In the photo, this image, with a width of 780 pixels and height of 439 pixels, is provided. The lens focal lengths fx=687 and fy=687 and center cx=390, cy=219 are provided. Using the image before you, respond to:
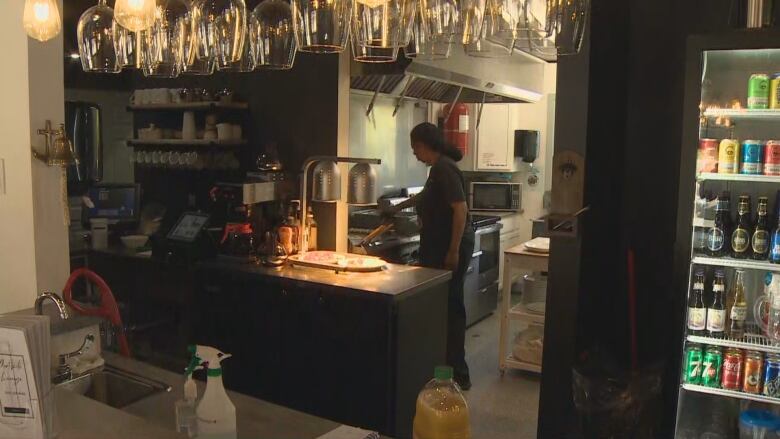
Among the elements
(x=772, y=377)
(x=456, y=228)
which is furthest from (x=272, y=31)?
(x=456, y=228)

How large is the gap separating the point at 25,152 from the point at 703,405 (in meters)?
3.16

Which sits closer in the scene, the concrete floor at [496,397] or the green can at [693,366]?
the green can at [693,366]

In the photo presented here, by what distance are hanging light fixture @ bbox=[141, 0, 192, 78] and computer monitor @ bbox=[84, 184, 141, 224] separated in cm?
307

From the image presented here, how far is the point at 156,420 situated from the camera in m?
1.80

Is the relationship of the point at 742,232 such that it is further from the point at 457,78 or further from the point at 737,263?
the point at 457,78

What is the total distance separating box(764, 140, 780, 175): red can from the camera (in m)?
2.79

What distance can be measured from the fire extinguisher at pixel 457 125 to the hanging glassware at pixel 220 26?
4.89 metres

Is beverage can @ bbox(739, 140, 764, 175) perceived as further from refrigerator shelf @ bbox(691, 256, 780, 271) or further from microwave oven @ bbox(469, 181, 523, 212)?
microwave oven @ bbox(469, 181, 523, 212)

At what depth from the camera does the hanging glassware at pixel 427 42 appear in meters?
1.69

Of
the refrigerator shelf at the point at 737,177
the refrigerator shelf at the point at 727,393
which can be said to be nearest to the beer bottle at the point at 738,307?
the refrigerator shelf at the point at 727,393

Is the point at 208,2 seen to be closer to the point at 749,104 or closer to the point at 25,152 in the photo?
the point at 25,152

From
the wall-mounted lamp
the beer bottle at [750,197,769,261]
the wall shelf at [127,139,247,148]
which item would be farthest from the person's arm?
the beer bottle at [750,197,769,261]

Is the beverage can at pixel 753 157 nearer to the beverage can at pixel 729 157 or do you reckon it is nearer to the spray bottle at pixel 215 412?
the beverage can at pixel 729 157

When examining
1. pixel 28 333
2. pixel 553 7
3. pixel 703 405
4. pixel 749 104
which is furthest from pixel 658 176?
pixel 28 333
